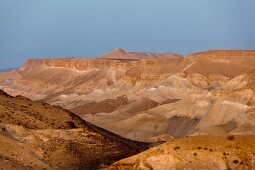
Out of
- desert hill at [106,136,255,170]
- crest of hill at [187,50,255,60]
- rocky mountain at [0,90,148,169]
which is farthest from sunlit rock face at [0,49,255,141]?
desert hill at [106,136,255,170]

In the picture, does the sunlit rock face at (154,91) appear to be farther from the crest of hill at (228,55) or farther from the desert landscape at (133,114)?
the desert landscape at (133,114)

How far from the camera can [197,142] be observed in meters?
21.7

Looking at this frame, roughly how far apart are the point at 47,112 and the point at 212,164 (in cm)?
1914

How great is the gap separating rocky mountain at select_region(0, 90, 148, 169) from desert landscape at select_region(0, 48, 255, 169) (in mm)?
51

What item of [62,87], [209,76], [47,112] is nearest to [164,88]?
[209,76]

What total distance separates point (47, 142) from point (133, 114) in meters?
64.9

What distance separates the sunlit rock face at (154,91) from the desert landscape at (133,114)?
175 mm

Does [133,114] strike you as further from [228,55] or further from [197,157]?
[197,157]

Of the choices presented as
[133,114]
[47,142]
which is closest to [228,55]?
[133,114]

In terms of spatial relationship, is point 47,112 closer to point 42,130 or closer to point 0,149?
point 42,130

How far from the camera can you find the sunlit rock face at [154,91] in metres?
73.8

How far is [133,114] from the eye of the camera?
96.2 meters

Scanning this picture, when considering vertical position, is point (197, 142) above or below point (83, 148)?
above

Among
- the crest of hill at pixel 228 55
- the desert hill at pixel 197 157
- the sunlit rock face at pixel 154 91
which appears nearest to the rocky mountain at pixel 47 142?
the desert hill at pixel 197 157
